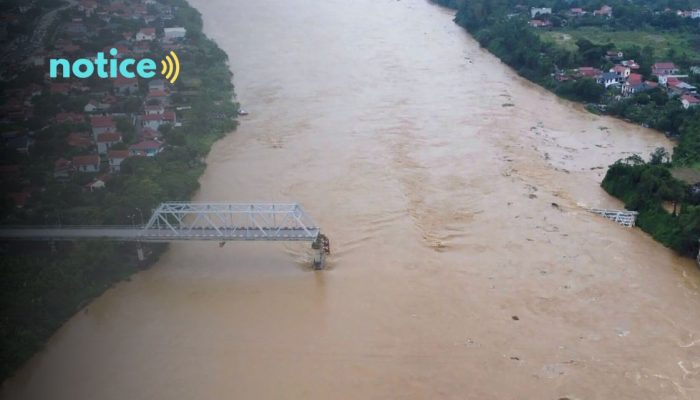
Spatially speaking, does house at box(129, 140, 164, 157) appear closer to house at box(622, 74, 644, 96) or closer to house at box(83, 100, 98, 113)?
house at box(83, 100, 98, 113)

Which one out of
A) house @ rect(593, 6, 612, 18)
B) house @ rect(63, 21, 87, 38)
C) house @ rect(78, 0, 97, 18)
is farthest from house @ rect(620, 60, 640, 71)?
house @ rect(78, 0, 97, 18)

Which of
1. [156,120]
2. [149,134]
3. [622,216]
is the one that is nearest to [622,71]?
[622,216]

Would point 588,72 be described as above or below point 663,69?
below

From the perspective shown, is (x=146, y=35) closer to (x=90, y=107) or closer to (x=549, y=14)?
(x=90, y=107)

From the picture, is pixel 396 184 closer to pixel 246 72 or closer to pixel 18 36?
pixel 246 72

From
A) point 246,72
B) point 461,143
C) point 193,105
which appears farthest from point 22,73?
point 461,143
